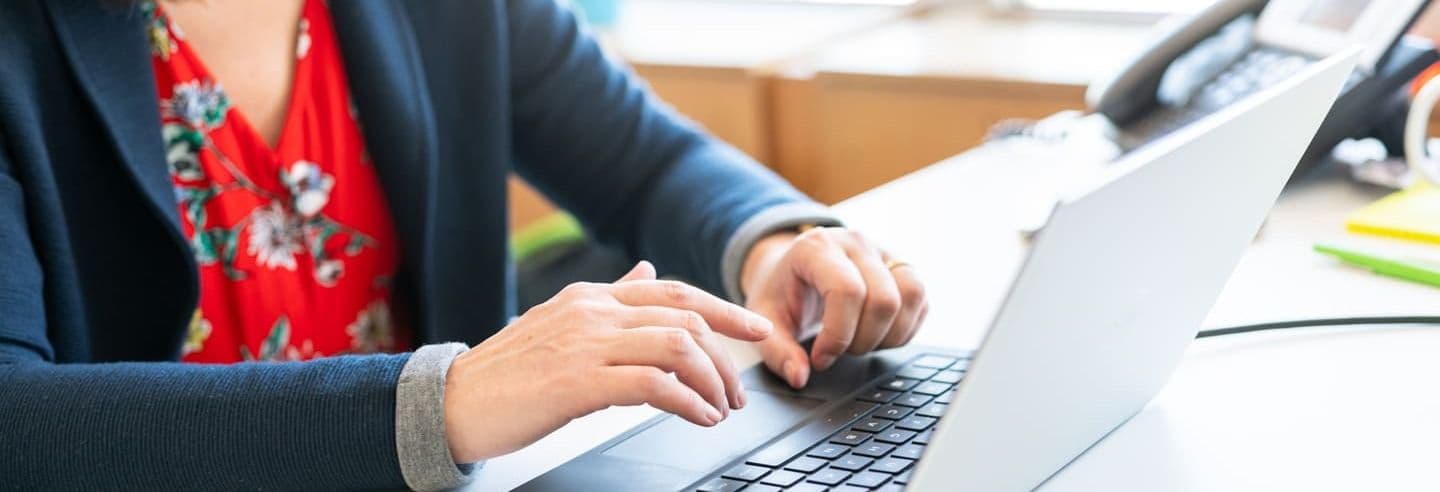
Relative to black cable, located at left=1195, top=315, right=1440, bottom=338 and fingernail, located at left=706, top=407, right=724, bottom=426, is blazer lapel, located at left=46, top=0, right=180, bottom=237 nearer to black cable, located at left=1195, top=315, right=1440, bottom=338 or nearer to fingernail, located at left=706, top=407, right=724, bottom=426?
fingernail, located at left=706, top=407, right=724, bottom=426

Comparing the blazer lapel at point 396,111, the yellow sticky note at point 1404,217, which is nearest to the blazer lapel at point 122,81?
the blazer lapel at point 396,111

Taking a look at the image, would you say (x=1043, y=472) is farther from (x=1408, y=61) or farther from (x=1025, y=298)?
(x=1408, y=61)

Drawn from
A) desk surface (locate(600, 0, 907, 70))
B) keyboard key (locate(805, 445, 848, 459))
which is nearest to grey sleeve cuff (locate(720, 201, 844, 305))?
keyboard key (locate(805, 445, 848, 459))

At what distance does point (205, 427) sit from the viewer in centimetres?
75

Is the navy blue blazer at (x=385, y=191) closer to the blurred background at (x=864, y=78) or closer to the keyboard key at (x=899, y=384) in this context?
the keyboard key at (x=899, y=384)

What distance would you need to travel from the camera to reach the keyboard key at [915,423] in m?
0.76

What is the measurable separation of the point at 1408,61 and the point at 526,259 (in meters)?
1.33

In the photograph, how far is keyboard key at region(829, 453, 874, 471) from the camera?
2.33 ft

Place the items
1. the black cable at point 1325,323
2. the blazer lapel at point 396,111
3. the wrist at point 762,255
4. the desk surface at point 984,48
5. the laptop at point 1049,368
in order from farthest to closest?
the desk surface at point 984,48, the blazer lapel at point 396,111, the wrist at point 762,255, the black cable at point 1325,323, the laptop at point 1049,368

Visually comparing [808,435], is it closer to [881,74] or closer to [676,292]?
[676,292]

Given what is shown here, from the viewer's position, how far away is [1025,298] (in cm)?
54

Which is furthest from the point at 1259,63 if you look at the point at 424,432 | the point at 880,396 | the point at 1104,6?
the point at 1104,6

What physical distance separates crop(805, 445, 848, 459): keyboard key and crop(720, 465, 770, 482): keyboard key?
0.09 feet

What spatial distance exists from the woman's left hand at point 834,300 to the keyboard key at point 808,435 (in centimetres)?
5
